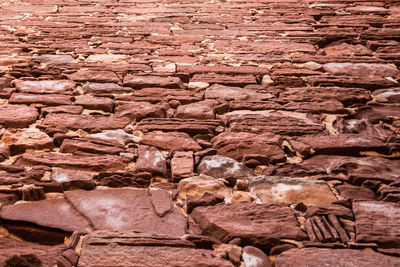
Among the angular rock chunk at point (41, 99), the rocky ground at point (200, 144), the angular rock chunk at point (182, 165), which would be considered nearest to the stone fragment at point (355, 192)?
the rocky ground at point (200, 144)

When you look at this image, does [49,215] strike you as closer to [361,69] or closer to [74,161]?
[74,161]

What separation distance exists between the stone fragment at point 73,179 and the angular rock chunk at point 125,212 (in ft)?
0.11

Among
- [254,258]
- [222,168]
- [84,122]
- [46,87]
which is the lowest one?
[254,258]

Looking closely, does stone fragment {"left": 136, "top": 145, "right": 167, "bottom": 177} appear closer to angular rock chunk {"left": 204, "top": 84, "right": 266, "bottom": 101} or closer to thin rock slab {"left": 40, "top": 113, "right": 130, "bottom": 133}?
thin rock slab {"left": 40, "top": 113, "right": 130, "bottom": 133}

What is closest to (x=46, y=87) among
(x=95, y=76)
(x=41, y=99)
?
(x=41, y=99)

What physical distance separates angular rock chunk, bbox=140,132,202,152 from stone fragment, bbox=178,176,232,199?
0.96 ft

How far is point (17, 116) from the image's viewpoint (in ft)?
7.80

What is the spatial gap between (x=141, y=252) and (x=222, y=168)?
644 mm

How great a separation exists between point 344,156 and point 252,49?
1.63 metres

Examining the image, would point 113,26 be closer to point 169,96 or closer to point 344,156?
point 169,96

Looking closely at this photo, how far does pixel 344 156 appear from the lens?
6.95ft

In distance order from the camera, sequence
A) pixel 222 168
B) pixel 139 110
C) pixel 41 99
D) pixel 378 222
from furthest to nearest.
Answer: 1. pixel 41 99
2. pixel 139 110
3. pixel 222 168
4. pixel 378 222

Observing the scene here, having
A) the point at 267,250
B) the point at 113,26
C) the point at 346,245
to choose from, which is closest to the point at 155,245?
the point at 267,250

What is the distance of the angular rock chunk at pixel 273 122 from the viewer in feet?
7.62
